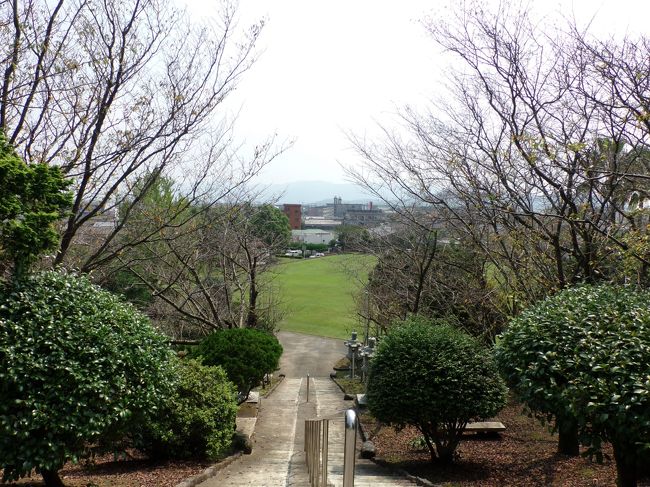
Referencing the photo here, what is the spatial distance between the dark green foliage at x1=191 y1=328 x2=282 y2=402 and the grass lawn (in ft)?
66.4

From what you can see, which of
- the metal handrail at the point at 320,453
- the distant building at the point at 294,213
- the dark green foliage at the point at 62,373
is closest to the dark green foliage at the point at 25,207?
the dark green foliage at the point at 62,373

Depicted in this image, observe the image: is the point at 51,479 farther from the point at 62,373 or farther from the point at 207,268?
the point at 207,268

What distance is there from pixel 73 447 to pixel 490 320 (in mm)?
13777

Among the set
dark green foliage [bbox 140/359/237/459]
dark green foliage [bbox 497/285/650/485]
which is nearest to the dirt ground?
dark green foliage [bbox 497/285/650/485]

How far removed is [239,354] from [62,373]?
300 inches

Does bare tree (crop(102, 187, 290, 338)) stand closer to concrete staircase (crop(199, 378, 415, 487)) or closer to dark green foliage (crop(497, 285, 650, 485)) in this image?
concrete staircase (crop(199, 378, 415, 487))

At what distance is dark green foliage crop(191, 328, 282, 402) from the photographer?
13.3 metres

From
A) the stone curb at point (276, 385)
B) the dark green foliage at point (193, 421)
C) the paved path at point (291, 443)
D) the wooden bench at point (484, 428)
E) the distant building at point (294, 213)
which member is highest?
the distant building at point (294, 213)

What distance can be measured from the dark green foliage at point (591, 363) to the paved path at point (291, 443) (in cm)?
265

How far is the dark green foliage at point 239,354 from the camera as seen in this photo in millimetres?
13273

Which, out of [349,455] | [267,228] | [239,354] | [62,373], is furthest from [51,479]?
[267,228]

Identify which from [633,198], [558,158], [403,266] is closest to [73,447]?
[558,158]

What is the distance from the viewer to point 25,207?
620 cm

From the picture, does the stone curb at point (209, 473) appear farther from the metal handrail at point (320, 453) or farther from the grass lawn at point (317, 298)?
the grass lawn at point (317, 298)
